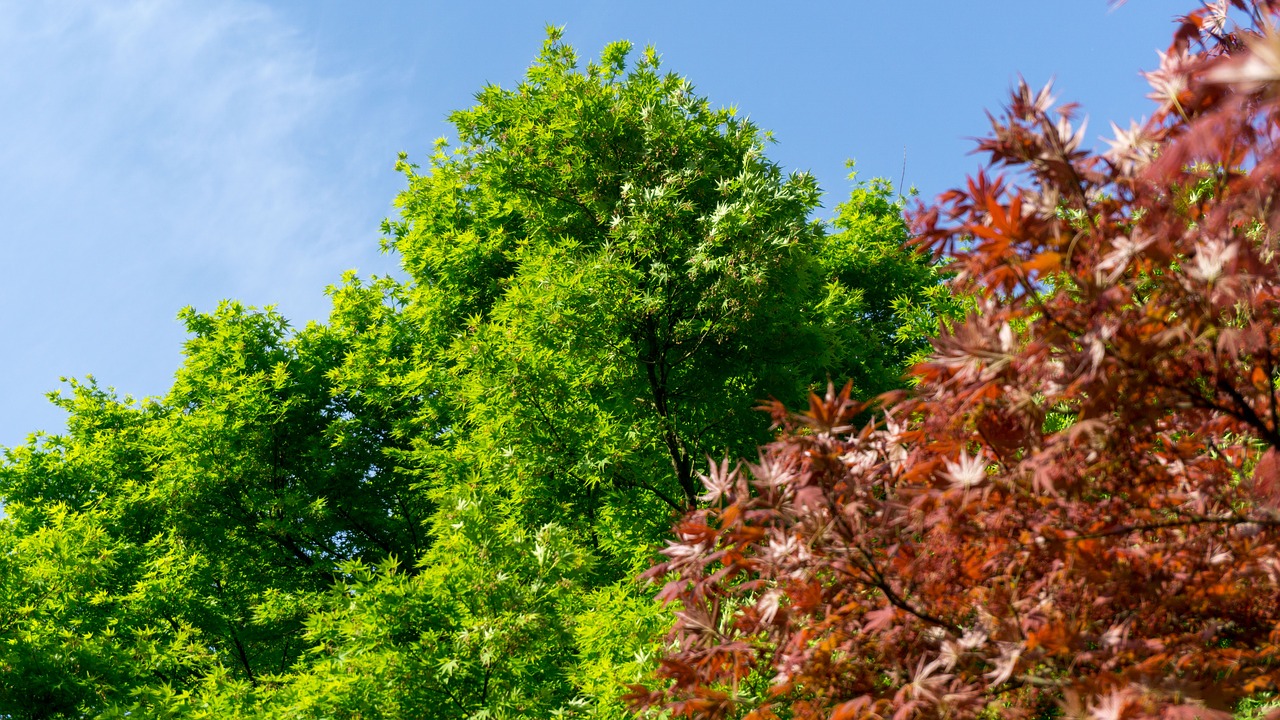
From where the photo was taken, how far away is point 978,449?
4324 mm

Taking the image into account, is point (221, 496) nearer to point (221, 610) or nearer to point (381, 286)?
point (221, 610)

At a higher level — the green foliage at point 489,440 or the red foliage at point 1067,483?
the green foliage at point 489,440

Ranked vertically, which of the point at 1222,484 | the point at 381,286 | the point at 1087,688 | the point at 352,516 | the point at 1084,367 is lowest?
the point at 1087,688

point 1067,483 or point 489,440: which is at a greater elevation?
point 489,440

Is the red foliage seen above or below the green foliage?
below

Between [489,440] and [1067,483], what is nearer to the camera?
[1067,483]

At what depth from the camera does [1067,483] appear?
3.49 meters

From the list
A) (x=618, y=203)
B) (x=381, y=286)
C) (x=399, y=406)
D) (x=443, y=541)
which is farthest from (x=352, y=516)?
(x=618, y=203)

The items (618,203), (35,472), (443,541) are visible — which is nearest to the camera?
(443,541)

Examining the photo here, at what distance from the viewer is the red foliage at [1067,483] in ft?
11.0

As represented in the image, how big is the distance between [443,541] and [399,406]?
22.2ft

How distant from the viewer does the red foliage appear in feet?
11.0

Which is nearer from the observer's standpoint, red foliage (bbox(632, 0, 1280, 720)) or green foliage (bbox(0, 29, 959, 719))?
red foliage (bbox(632, 0, 1280, 720))

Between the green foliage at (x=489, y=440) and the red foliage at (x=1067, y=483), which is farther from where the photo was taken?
the green foliage at (x=489, y=440)
